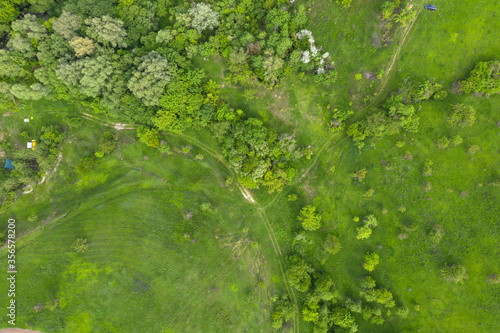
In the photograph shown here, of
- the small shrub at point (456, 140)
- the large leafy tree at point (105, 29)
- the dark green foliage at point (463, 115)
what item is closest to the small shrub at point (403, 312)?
the small shrub at point (456, 140)

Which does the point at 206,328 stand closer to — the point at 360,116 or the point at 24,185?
the point at 24,185

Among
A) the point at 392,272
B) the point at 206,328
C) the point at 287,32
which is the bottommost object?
the point at 206,328

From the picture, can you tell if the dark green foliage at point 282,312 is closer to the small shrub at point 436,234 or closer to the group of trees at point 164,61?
the group of trees at point 164,61

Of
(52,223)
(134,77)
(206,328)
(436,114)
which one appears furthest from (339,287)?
(52,223)

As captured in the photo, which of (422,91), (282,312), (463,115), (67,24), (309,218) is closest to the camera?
(67,24)

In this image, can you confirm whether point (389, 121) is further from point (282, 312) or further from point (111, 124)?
point (111, 124)

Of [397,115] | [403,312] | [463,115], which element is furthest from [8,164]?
[463,115]

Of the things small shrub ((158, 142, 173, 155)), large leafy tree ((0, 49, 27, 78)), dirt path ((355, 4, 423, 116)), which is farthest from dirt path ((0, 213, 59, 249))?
dirt path ((355, 4, 423, 116))

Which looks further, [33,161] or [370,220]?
[33,161]
